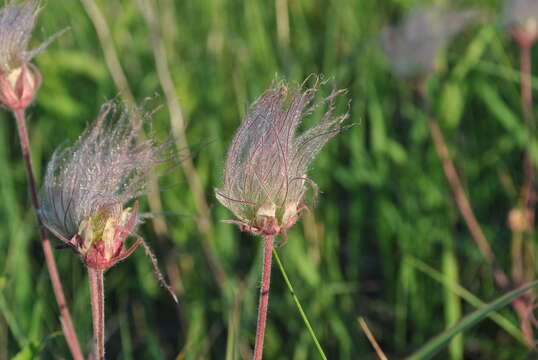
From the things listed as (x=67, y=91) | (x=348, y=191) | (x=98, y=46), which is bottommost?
(x=348, y=191)

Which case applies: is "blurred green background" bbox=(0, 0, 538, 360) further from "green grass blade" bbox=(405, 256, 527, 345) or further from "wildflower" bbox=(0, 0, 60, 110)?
"wildflower" bbox=(0, 0, 60, 110)

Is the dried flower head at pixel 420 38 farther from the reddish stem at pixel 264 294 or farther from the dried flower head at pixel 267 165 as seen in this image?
the reddish stem at pixel 264 294

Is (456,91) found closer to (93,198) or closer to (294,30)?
(294,30)


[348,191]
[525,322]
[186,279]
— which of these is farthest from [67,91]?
[525,322]

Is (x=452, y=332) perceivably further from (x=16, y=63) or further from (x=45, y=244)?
(x=16, y=63)

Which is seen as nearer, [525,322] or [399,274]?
[525,322]

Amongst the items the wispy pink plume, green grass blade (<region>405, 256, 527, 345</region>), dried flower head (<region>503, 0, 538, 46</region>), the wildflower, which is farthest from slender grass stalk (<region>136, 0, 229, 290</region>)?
dried flower head (<region>503, 0, 538, 46</region>)
